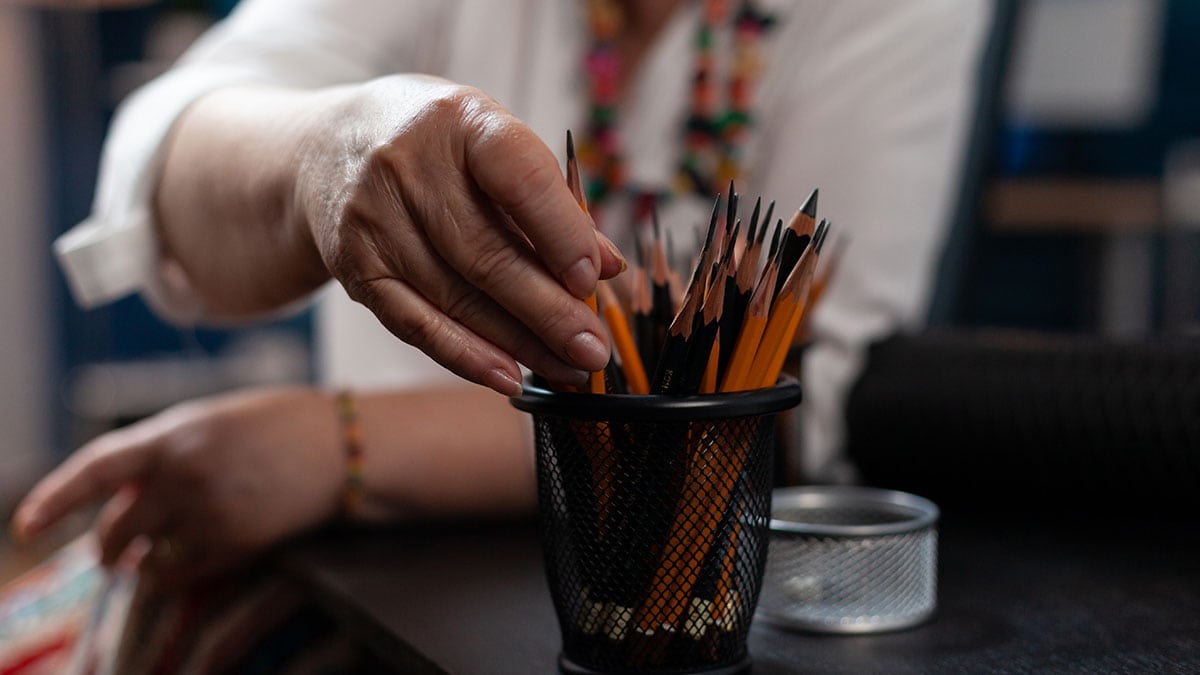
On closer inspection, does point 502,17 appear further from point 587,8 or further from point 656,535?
point 656,535

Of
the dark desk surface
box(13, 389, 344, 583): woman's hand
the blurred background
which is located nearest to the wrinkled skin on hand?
the dark desk surface

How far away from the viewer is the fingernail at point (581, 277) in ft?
1.26

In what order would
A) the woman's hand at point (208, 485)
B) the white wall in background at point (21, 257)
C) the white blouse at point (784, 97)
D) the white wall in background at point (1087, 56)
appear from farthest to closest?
the white wall in background at point (21, 257) < the white wall in background at point (1087, 56) < the white blouse at point (784, 97) < the woman's hand at point (208, 485)

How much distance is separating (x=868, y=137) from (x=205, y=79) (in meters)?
0.54

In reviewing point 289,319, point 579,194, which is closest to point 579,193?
point 579,194

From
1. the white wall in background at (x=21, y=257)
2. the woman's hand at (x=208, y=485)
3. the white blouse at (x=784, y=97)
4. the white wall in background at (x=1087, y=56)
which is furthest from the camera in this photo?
the white wall in background at (x=21, y=257)

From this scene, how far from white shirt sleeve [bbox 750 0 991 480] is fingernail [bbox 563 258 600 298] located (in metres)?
0.55

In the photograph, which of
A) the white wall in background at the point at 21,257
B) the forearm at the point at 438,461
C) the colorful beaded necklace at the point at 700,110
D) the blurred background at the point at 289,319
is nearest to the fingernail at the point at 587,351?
the forearm at the point at 438,461

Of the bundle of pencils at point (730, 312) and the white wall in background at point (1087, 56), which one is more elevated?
the white wall in background at point (1087, 56)

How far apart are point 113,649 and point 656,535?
0.47 metres

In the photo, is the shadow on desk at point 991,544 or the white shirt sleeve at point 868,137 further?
the white shirt sleeve at point 868,137

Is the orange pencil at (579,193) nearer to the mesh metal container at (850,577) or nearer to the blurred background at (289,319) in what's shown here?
the mesh metal container at (850,577)

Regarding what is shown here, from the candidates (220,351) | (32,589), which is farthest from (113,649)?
(220,351)

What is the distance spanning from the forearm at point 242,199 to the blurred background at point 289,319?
2739 mm
